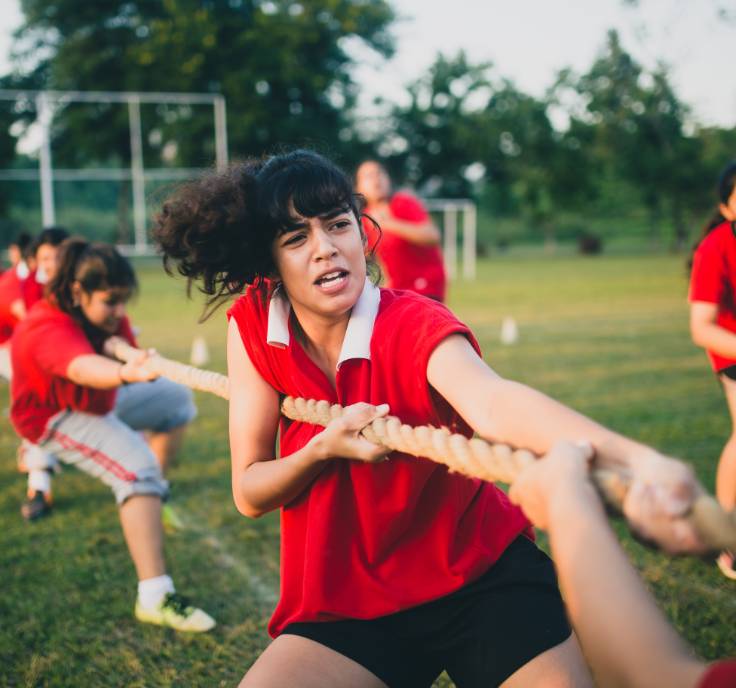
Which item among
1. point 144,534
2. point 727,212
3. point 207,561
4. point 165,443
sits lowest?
point 207,561

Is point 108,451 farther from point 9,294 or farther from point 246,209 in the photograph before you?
point 9,294

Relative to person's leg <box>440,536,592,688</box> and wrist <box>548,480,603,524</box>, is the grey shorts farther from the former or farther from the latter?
wrist <box>548,480,603,524</box>

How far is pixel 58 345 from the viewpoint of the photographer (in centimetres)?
372

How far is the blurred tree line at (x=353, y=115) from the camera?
32844 mm

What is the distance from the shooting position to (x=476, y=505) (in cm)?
205

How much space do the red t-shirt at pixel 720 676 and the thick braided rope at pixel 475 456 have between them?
0.65ft

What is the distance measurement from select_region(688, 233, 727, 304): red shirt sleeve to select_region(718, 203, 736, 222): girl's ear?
10 cm

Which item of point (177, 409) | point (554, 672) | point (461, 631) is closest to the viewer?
point (554, 672)

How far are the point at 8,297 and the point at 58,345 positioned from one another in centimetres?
243

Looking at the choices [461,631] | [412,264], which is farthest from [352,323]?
[412,264]

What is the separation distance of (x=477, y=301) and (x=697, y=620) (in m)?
14.4

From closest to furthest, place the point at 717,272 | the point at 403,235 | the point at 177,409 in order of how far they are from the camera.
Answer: the point at 717,272 → the point at 177,409 → the point at 403,235

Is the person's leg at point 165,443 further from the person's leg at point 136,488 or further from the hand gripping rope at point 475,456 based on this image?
the hand gripping rope at point 475,456

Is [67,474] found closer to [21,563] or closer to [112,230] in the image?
[21,563]
